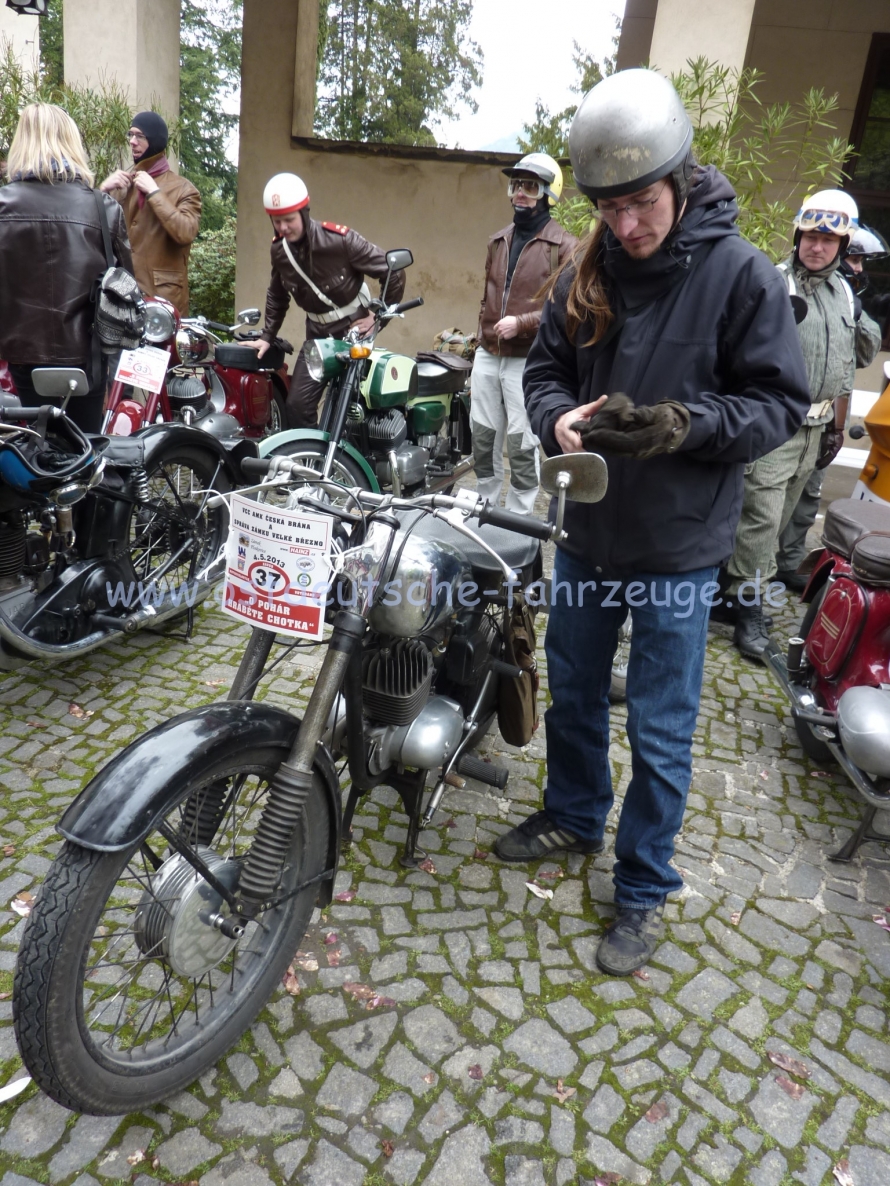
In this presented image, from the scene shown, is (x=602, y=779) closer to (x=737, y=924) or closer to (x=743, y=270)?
(x=737, y=924)

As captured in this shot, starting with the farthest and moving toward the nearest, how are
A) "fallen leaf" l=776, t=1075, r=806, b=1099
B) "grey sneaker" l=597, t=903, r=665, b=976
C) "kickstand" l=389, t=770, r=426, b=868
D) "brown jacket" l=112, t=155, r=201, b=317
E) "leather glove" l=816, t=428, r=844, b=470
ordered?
"brown jacket" l=112, t=155, r=201, b=317 → "leather glove" l=816, t=428, r=844, b=470 → "kickstand" l=389, t=770, r=426, b=868 → "grey sneaker" l=597, t=903, r=665, b=976 → "fallen leaf" l=776, t=1075, r=806, b=1099

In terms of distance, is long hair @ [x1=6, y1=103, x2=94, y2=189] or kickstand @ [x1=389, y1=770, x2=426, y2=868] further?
long hair @ [x1=6, y1=103, x2=94, y2=189]

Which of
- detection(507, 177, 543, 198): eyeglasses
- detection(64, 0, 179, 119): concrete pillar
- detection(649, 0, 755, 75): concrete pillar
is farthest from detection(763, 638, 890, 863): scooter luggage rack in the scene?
detection(64, 0, 179, 119): concrete pillar

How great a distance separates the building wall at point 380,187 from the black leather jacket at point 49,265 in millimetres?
5451

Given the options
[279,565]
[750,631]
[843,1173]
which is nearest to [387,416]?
[750,631]

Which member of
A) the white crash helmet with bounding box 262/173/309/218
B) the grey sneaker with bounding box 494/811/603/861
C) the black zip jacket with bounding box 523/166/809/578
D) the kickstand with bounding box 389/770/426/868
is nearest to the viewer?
the black zip jacket with bounding box 523/166/809/578

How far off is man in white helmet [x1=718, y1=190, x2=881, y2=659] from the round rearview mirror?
2693mm

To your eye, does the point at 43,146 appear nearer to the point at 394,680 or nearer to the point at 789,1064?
the point at 394,680

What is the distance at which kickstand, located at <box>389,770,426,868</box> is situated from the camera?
253 centimetres

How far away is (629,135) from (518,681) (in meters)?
1.62

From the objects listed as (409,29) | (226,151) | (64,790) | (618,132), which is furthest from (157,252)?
(226,151)

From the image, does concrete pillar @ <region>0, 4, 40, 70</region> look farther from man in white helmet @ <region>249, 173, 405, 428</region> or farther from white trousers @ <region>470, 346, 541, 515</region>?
white trousers @ <region>470, 346, 541, 515</region>

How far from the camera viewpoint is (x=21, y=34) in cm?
824

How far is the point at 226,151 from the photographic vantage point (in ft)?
83.2
